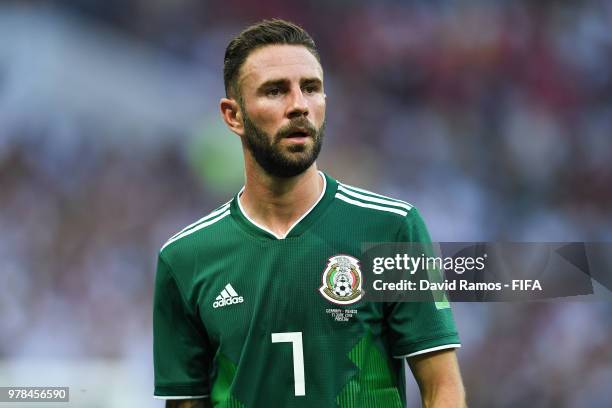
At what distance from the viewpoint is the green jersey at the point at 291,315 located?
2.34m

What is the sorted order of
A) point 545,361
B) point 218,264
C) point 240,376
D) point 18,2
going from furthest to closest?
point 18,2 → point 545,361 → point 218,264 → point 240,376

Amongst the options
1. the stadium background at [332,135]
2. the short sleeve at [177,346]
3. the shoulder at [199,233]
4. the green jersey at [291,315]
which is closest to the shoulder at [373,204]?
the green jersey at [291,315]

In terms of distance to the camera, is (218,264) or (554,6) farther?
(554,6)

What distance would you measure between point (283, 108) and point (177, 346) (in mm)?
739

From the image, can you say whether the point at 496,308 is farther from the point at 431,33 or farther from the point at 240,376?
the point at 240,376

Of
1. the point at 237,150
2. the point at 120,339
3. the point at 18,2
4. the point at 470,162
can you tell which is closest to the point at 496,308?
the point at 470,162

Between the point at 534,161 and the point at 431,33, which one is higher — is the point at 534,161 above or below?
A: below

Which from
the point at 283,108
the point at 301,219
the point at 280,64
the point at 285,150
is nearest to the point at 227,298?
the point at 301,219

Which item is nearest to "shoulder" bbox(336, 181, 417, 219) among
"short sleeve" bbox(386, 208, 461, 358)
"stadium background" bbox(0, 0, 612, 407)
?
"short sleeve" bbox(386, 208, 461, 358)

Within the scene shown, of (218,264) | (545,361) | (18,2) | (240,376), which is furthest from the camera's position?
(18,2)

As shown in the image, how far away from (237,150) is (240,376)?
2905 millimetres

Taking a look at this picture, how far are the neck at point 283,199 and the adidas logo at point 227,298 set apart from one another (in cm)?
20

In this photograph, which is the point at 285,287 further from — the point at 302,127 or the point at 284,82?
the point at 284,82

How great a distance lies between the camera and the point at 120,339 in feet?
15.9
